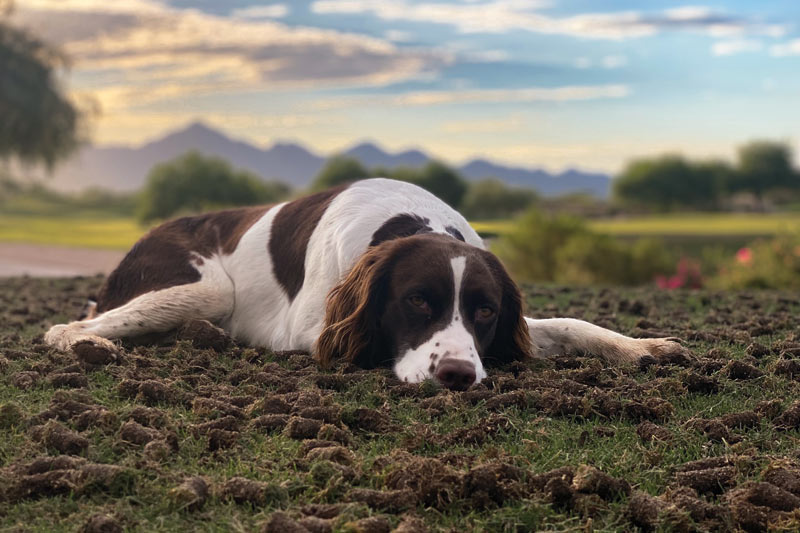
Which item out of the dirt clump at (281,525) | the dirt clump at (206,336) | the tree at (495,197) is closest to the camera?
the dirt clump at (281,525)

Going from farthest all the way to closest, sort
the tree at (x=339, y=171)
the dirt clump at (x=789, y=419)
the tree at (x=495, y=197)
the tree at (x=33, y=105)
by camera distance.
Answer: the tree at (x=495, y=197), the tree at (x=339, y=171), the tree at (x=33, y=105), the dirt clump at (x=789, y=419)

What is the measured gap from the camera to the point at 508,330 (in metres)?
4.82

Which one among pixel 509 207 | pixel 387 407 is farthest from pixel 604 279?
pixel 509 207

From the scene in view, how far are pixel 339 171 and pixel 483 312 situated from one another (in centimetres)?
Result: 4674

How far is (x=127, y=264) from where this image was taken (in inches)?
241

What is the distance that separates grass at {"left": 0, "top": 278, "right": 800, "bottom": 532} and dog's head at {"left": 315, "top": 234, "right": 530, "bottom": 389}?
0.15 m

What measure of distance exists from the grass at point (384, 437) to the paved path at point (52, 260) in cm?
1543

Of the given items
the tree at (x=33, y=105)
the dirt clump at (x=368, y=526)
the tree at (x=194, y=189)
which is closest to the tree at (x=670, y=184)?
the tree at (x=194, y=189)

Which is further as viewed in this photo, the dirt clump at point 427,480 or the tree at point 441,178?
the tree at point 441,178

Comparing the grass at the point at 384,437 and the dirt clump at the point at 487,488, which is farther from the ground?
the dirt clump at the point at 487,488

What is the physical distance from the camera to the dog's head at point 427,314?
4.17 m

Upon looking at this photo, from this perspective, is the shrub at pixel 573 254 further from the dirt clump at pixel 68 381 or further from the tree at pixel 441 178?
the tree at pixel 441 178

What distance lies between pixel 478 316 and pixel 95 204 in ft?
218

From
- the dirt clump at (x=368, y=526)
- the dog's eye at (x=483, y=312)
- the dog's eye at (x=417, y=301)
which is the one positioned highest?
the dog's eye at (x=417, y=301)
